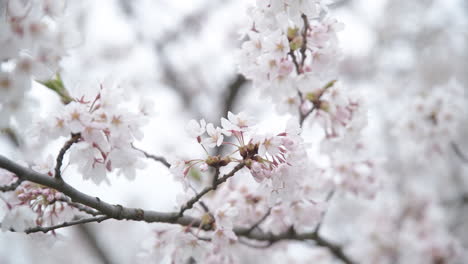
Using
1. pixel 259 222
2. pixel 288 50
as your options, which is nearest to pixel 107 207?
pixel 259 222

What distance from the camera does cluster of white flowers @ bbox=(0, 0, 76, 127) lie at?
944 mm

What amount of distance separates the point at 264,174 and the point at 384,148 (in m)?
5.51

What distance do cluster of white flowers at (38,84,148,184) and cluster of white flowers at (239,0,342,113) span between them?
0.55 metres

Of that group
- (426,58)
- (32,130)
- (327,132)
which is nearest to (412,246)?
(327,132)

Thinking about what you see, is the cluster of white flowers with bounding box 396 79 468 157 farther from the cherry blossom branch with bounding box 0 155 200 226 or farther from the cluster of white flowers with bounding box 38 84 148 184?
the cluster of white flowers with bounding box 38 84 148 184

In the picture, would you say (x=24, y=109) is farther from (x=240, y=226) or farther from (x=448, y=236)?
(x=448, y=236)

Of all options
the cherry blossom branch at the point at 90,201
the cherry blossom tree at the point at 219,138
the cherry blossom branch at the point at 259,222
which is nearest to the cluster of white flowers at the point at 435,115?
the cherry blossom tree at the point at 219,138

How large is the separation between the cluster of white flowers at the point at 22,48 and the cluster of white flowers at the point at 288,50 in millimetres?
731

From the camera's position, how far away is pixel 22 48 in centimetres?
96

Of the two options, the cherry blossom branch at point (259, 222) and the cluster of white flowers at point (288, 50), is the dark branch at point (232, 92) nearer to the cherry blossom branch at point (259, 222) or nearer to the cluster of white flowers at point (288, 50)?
the cluster of white flowers at point (288, 50)

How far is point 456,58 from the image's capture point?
706 cm

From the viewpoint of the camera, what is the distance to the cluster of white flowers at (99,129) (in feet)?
3.70

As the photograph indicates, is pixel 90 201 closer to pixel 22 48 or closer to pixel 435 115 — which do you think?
pixel 22 48

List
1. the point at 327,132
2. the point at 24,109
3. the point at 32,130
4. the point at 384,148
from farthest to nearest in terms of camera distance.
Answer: the point at 384,148 < the point at 327,132 < the point at 32,130 < the point at 24,109
